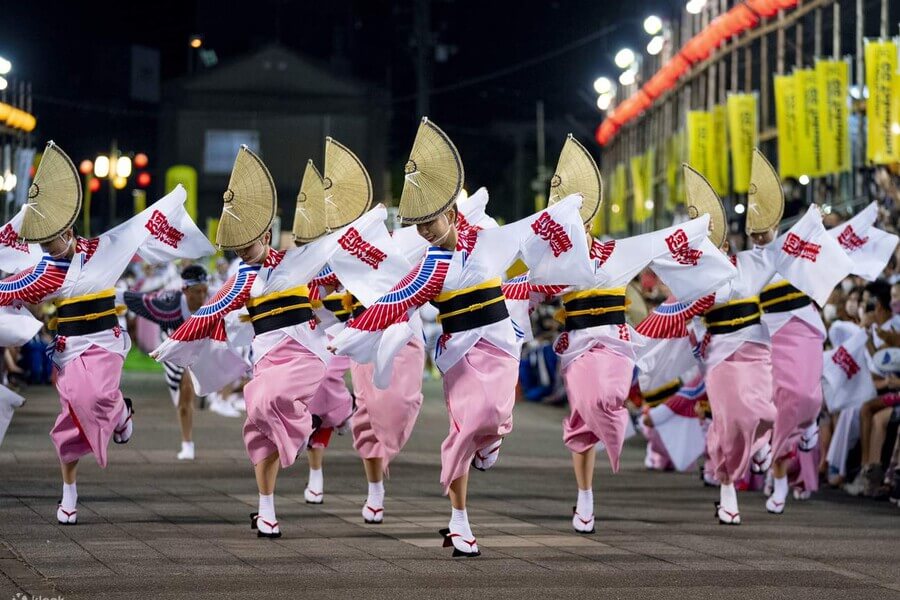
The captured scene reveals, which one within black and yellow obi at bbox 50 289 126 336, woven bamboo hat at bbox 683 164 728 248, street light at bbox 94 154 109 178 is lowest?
black and yellow obi at bbox 50 289 126 336

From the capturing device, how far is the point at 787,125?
65.0 ft

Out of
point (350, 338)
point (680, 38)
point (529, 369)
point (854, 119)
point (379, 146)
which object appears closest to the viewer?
point (350, 338)

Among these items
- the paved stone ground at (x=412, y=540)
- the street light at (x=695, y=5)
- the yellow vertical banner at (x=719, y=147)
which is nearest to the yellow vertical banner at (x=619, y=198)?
the street light at (x=695, y=5)

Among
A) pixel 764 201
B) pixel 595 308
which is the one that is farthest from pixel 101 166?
pixel 595 308

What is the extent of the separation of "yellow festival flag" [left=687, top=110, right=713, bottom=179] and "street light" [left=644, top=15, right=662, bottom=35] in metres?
9.66

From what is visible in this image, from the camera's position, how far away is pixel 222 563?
23.5 feet

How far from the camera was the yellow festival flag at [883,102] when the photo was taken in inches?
648

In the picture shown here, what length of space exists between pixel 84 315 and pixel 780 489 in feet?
15.9

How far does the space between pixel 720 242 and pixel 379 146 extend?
4287 cm

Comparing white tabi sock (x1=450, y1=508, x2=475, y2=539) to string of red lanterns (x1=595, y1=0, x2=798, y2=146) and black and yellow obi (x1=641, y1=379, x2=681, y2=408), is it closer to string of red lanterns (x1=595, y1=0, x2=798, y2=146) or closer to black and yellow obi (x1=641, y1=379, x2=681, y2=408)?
black and yellow obi (x1=641, y1=379, x2=681, y2=408)

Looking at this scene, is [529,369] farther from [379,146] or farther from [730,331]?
[379,146]

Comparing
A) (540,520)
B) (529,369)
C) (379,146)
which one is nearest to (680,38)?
(529,369)

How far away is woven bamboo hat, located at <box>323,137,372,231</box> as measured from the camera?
31.5ft

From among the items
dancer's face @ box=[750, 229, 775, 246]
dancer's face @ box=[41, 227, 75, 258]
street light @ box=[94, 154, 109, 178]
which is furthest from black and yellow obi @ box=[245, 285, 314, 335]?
street light @ box=[94, 154, 109, 178]
